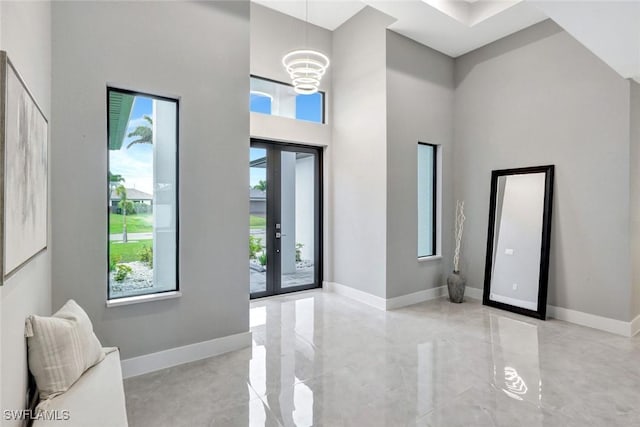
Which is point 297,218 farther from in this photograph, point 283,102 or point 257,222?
point 283,102

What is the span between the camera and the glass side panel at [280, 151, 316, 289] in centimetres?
579

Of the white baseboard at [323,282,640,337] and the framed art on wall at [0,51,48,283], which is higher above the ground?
the framed art on wall at [0,51,48,283]

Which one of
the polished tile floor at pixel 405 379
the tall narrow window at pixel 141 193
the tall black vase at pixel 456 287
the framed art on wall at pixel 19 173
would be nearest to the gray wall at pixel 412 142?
the tall black vase at pixel 456 287

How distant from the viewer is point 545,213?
15.0 feet

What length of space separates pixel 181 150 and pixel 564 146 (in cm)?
482

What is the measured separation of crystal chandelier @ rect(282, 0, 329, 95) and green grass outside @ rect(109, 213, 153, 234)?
7.73ft

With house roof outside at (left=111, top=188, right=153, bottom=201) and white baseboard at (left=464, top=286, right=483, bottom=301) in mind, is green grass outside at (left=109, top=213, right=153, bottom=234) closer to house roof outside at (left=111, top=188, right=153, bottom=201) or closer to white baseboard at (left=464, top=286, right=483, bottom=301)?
house roof outside at (left=111, top=188, right=153, bottom=201)

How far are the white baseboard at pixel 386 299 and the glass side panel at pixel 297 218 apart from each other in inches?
24.7

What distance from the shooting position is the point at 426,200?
5.60 m

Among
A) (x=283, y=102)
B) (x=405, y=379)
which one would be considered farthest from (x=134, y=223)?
(x=283, y=102)

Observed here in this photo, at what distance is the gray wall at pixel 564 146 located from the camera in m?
4.01

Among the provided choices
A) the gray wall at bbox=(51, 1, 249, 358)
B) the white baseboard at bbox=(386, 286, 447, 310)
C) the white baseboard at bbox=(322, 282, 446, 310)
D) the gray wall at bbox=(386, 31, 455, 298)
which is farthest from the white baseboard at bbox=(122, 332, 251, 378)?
the gray wall at bbox=(386, 31, 455, 298)

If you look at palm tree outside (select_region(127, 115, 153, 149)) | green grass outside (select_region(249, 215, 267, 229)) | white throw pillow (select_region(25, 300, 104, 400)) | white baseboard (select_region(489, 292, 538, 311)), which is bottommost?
white baseboard (select_region(489, 292, 538, 311))

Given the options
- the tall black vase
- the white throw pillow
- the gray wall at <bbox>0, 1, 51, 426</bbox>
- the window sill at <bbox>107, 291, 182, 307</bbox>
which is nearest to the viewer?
the gray wall at <bbox>0, 1, 51, 426</bbox>
